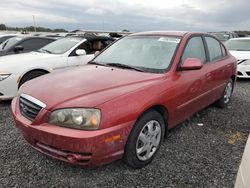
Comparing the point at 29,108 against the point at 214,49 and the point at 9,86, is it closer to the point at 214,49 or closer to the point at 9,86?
the point at 9,86

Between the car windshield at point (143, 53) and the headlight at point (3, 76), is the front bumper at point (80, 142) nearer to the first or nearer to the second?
the car windshield at point (143, 53)

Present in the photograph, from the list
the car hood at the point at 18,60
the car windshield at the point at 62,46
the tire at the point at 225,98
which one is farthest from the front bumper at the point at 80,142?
the car windshield at the point at 62,46

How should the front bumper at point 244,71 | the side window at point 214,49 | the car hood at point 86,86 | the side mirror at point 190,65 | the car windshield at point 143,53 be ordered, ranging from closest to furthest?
the car hood at point 86,86 → the side mirror at point 190,65 → the car windshield at point 143,53 → the side window at point 214,49 → the front bumper at point 244,71

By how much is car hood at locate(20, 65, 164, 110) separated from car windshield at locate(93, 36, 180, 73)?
0.72 ft

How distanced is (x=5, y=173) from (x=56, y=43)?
4.44 meters

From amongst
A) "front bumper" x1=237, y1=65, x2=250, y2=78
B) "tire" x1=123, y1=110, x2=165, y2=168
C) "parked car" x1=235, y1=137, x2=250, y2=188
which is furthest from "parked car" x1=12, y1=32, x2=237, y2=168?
"front bumper" x1=237, y1=65, x2=250, y2=78

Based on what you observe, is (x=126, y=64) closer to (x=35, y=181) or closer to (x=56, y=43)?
(x=35, y=181)

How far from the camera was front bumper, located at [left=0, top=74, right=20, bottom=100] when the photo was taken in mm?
Answer: 5125

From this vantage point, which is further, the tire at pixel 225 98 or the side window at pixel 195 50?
the tire at pixel 225 98

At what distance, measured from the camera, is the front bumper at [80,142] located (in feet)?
8.25

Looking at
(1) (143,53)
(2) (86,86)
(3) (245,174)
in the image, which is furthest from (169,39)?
(3) (245,174)

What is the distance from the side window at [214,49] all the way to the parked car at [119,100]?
301 millimetres

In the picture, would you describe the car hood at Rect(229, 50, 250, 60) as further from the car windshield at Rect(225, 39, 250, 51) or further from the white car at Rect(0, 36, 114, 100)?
the white car at Rect(0, 36, 114, 100)

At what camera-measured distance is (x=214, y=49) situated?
4.86 metres
